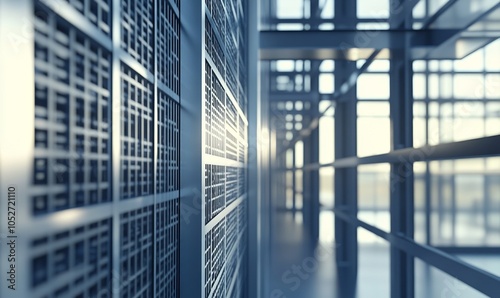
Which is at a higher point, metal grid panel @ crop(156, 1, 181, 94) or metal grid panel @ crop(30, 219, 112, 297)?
metal grid panel @ crop(156, 1, 181, 94)

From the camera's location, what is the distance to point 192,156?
133 centimetres

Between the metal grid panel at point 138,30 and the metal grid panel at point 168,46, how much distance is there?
0.07m

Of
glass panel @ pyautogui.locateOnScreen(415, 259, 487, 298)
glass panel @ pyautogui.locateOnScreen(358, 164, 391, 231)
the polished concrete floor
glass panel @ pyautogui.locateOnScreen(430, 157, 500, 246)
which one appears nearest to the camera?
glass panel @ pyautogui.locateOnScreen(415, 259, 487, 298)

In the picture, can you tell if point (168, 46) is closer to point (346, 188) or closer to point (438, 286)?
point (438, 286)

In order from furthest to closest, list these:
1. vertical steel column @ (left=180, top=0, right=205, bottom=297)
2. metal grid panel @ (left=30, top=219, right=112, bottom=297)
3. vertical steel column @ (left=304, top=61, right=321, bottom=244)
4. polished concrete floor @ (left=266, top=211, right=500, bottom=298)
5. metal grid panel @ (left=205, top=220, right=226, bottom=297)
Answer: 1. vertical steel column @ (left=304, top=61, right=321, bottom=244)
2. polished concrete floor @ (left=266, top=211, right=500, bottom=298)
3. metal grid panel @ (left=205, top=220, right=226, bottom=297)
4. vertical steel column @ (left=180, top=0, right=205, bottom=297)
5. metal grid panel @ (left=30, top=219, right=112, bottom=297)

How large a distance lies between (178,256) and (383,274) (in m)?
4.75

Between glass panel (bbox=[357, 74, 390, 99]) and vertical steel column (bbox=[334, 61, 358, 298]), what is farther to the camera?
vertical steel column (bbox=[334, 61, 358, 298])

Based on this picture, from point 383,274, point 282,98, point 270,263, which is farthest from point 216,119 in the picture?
point 282,98

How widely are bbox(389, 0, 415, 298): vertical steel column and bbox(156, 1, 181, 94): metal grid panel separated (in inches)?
102

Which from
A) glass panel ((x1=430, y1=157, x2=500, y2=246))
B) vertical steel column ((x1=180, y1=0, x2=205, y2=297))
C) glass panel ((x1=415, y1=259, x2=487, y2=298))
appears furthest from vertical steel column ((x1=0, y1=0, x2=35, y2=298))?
glass panel ((x1=430, y1=157, x2=500, y2=246))

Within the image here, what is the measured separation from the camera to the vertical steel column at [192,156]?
133 cm

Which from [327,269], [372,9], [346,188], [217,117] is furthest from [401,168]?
[327,269]

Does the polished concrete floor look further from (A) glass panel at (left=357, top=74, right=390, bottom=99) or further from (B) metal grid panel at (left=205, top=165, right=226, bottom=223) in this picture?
(B) metal grid panel at (left=205, top=165, right=226, bottom=223)

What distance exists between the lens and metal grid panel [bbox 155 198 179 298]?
111 centimetres
